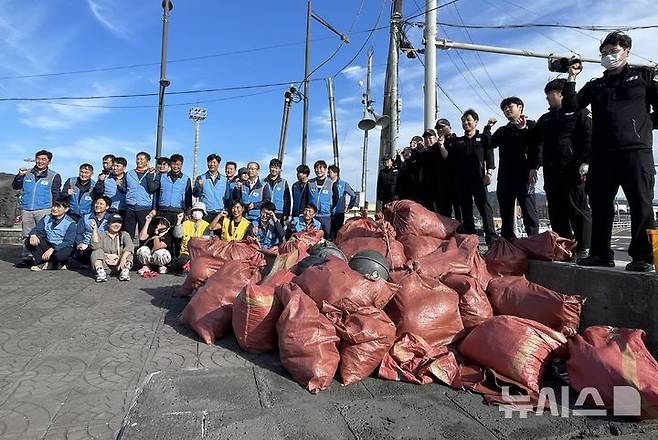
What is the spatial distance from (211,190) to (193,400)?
17.2 ft

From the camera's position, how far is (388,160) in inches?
360

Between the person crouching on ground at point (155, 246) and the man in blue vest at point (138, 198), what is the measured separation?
0.56 feet

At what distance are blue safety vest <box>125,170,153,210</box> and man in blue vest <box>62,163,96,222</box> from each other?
79cm

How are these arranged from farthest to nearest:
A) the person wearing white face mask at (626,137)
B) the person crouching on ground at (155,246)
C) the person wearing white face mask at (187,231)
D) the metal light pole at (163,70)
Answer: the metal light pole at (163,70), the person wearing white face mask at (187,231), the person crouching on ground at (155,246), the person wearing white face mask at (626,137)

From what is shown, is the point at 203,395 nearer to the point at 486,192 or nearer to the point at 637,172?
the point at 637,172

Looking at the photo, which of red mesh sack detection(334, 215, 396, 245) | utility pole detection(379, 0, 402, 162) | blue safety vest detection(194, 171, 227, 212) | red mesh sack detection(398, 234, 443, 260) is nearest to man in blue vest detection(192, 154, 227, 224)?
blue safety vest detection(194, 171, 227, 212)

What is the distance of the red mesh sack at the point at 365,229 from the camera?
5.26 m

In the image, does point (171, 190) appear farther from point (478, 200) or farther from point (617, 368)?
point (617, 368)

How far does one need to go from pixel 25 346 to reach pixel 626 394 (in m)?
4.30

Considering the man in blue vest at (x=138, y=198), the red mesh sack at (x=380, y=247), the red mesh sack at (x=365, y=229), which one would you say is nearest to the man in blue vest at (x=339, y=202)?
the red mesh sack at (x=365, y=229)

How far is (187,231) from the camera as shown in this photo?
22.7ft

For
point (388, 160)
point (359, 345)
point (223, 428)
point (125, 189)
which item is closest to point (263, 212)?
point (125, 189)

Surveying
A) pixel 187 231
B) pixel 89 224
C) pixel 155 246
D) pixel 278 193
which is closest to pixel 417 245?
pixel 278 193

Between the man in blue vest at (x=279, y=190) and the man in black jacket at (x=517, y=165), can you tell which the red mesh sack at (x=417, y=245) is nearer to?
the man in black jacket at (x=517, y=165)
